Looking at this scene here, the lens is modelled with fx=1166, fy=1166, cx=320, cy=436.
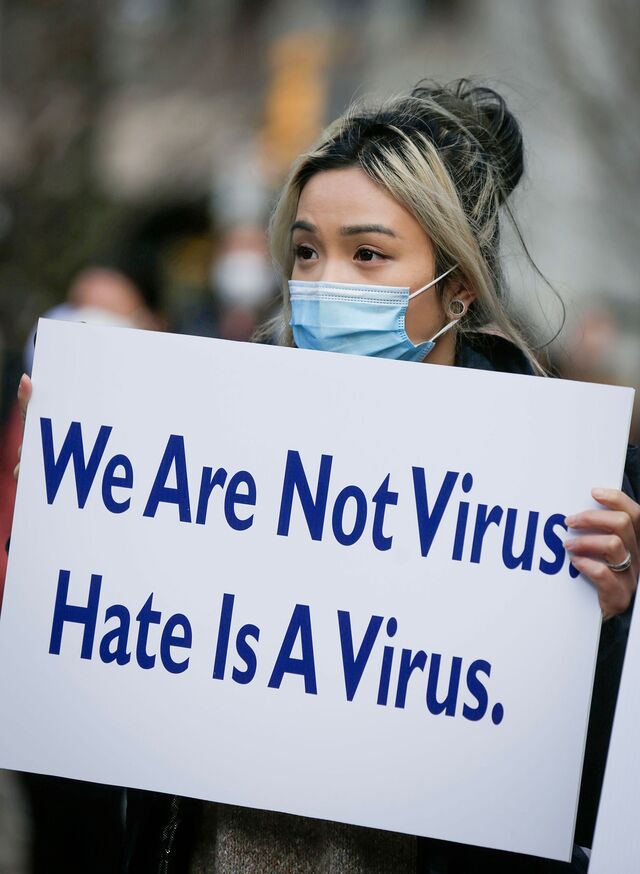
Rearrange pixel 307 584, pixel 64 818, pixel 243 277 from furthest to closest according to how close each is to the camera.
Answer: pixel 243 277
pixel 64 818
pixel 307 584

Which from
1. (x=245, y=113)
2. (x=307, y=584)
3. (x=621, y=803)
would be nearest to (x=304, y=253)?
(x=307, y=584)

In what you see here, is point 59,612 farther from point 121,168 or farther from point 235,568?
point 121,168

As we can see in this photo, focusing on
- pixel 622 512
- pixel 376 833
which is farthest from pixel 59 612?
pixel 622 512

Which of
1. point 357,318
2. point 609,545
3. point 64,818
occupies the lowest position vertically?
point 64,818

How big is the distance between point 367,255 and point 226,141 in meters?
14.0

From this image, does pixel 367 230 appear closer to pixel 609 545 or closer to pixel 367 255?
pixel 367 255

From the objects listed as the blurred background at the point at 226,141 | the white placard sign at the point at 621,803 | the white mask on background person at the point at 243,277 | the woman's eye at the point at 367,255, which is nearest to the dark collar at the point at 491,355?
the woman's eye at the point at 367,255

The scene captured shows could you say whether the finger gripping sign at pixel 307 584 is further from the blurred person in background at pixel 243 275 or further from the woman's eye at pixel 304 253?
the blurred person in background at pixel 243 275

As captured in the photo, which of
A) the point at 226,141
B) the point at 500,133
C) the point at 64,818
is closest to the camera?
the point at 500,133

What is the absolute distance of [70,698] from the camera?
6.93 ft

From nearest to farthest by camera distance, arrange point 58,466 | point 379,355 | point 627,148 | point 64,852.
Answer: point 58,466 < point 379,355 < point 64,852 < point 627,148

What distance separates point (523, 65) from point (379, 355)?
434 inches

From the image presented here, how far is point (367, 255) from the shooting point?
2.31 meters

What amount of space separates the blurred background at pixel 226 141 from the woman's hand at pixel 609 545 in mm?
1068
